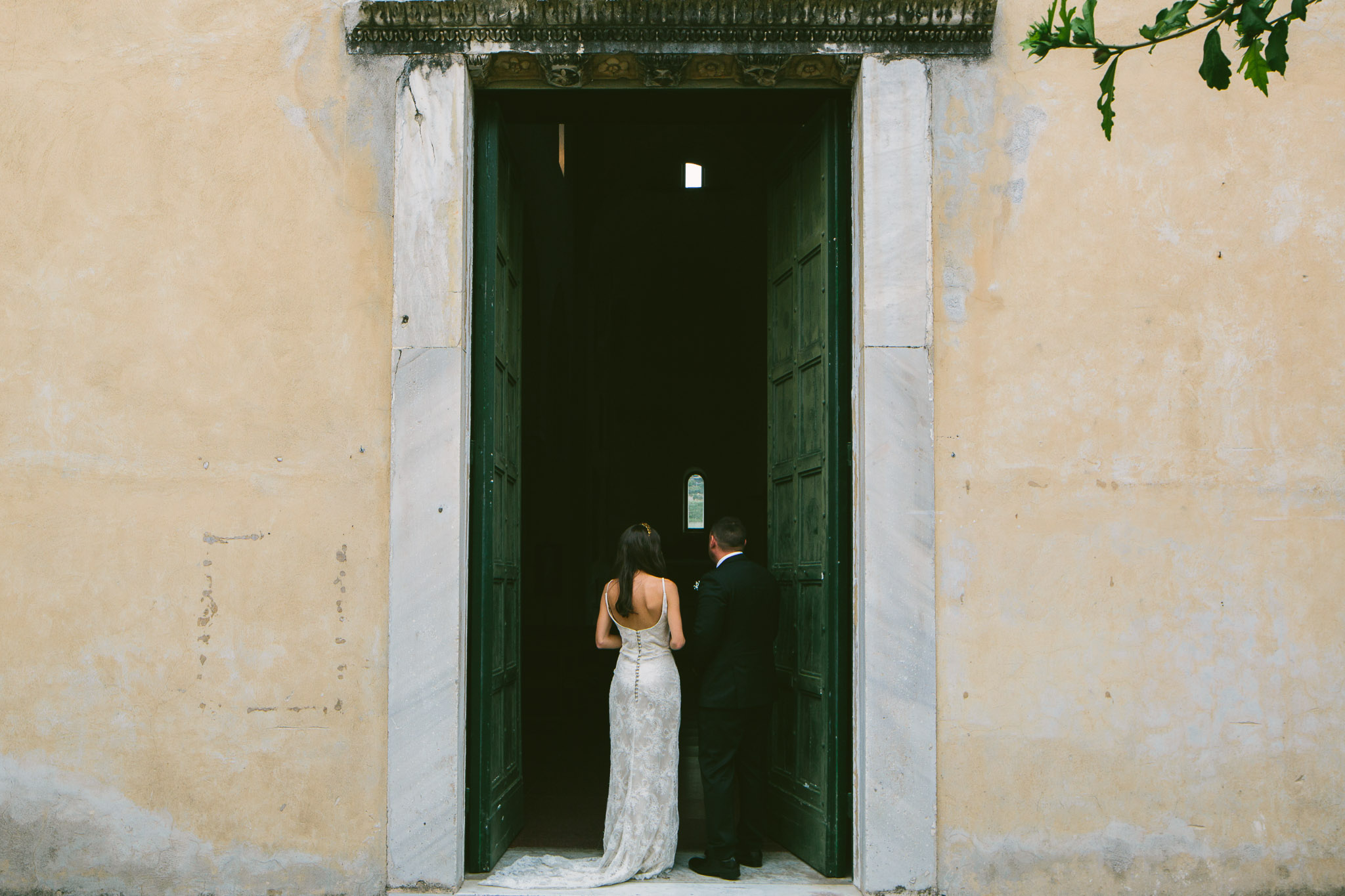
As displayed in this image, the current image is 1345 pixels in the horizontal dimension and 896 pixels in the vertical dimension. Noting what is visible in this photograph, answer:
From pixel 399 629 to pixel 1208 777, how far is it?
342cm

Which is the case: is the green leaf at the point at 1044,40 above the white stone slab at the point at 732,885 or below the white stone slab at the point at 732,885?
above

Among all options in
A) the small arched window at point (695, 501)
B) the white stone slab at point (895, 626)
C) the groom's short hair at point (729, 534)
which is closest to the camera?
the white stone slab at point (895, 626)

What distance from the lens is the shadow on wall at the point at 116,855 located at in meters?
4.29

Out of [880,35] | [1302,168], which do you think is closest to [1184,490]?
[1302,168]

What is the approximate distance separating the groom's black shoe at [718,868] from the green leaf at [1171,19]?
3629mm

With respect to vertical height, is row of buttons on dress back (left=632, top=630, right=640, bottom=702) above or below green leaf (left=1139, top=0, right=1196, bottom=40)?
below

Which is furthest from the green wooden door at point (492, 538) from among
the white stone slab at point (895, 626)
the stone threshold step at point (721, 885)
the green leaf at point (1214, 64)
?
the green leaf at point (1214, 64)

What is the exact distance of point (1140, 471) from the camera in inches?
174

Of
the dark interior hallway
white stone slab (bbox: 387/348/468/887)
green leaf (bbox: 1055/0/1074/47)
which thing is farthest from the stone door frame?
the dark interior hallway

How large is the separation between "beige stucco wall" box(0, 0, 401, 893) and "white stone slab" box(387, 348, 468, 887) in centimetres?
Answer: 10

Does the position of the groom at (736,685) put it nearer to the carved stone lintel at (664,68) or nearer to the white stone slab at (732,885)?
the white stone slab at (732,885)

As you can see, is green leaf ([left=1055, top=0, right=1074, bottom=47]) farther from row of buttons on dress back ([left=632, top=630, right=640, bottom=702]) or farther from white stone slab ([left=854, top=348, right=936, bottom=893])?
row of buttons on dress back ([left=632, top=630, right=640, bottom=702])

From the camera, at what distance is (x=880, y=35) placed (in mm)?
4504

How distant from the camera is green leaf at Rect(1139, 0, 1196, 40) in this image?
231 centimetres
